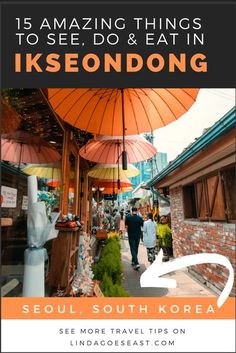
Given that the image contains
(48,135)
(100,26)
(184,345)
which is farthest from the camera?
(48,135)

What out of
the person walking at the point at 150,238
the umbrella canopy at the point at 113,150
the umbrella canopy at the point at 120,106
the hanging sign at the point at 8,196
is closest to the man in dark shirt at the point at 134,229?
the person walking at the point at 150,238

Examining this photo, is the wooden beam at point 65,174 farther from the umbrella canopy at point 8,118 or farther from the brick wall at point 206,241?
Result: the brick wall at point 206,241

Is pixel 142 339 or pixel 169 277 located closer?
pixel 142 339

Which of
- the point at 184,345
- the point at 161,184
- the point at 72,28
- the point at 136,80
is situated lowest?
the point at 184,345

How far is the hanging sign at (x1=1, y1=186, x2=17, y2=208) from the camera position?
1.84 metres

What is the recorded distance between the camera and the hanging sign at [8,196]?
1.84 m

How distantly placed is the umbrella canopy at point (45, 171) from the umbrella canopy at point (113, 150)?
3.26 ft

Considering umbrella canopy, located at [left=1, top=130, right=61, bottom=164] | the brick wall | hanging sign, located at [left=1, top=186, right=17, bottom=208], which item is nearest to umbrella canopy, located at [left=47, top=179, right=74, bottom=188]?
umbrella canopy, located at [left=1, top=130, right=61, bottom=164]

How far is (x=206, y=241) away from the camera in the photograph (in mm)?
3754

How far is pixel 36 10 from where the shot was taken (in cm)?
190

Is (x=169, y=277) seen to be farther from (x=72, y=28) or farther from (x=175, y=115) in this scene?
(x=72, y=28)

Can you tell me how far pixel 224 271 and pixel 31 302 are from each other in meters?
1.87

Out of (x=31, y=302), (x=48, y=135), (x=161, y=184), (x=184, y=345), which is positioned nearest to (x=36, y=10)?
(x=48, y=135)

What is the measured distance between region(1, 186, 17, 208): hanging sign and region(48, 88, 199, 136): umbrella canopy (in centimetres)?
91
